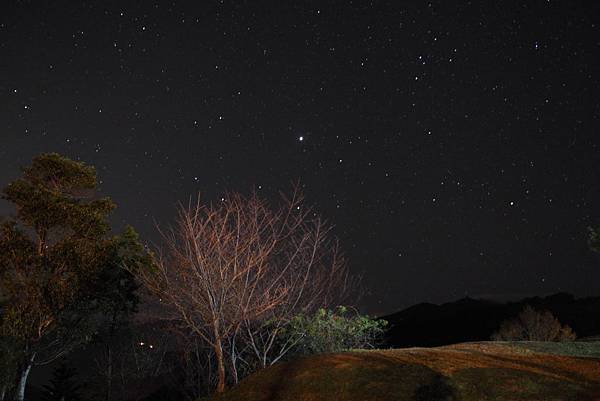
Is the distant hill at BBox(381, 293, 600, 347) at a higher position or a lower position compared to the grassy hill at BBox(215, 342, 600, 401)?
higher

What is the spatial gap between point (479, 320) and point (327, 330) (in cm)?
9987

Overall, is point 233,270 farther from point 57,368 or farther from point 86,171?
point 57,368

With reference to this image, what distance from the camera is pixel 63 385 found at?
4000 centimetres

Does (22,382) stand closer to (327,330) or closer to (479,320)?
(327,330)

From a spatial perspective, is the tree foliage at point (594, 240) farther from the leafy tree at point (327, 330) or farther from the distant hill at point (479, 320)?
the distant hill at point (479, 320)

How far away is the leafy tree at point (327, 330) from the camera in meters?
24.3

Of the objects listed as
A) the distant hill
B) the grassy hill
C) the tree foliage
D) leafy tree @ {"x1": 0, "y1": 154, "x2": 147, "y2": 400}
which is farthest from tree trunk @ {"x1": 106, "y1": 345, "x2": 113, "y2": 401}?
the distant hill

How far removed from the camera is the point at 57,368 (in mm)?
41125

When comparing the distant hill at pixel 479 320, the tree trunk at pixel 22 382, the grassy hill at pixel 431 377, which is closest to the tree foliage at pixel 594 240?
the grassy hill at pixel 431 377

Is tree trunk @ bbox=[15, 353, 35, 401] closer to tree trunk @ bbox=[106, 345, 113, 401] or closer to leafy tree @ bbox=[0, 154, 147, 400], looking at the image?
leafy tree @ bbox=[0, 154, 147, 400]

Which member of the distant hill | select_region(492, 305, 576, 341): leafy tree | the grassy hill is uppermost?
the distant hill

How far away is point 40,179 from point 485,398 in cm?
2359

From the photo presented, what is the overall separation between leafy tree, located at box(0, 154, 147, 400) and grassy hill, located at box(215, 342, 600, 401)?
40.9 feet

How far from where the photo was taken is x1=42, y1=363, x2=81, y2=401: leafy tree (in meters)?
39.6
